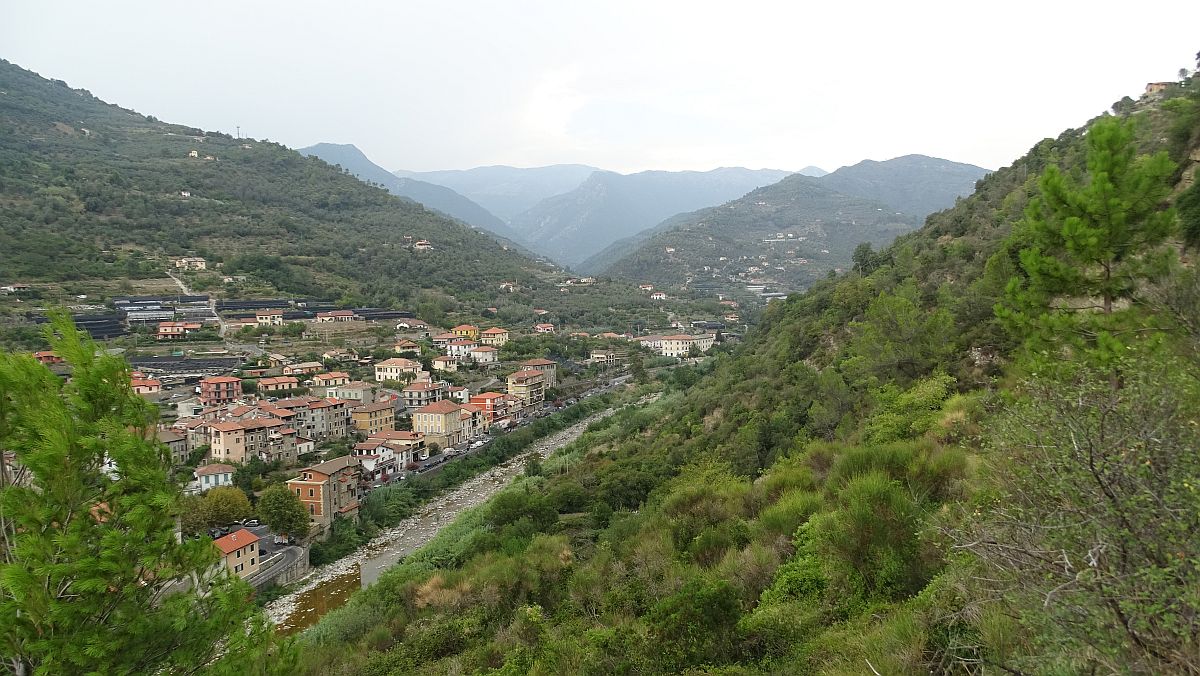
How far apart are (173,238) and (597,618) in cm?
6461

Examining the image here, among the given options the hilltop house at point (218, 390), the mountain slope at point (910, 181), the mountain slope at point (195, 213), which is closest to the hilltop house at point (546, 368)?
the hilltop house at point (218, 390)

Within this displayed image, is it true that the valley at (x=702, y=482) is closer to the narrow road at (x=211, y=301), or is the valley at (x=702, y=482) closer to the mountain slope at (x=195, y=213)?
the narrow road at (x=211, y=301)

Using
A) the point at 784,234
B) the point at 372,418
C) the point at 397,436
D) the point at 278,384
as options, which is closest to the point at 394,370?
the point at 278,384

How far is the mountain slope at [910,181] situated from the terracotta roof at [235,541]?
137 metres

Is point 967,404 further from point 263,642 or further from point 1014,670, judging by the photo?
point 263,642

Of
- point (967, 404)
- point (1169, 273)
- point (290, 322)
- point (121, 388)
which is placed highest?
point (1169, 273)

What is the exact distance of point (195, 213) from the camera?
2368 inches

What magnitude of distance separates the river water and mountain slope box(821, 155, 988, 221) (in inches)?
5022

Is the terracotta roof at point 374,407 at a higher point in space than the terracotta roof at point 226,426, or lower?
lower

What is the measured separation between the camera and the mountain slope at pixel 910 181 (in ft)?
437

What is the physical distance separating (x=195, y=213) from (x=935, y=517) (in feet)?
245

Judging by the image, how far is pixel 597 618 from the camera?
620 cm

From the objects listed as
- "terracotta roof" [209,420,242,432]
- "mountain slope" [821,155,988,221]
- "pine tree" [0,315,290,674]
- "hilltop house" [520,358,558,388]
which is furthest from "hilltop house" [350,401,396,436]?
"mountain slope" [821,155,988,221]

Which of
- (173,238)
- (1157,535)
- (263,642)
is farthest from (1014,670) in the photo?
(173,238)
